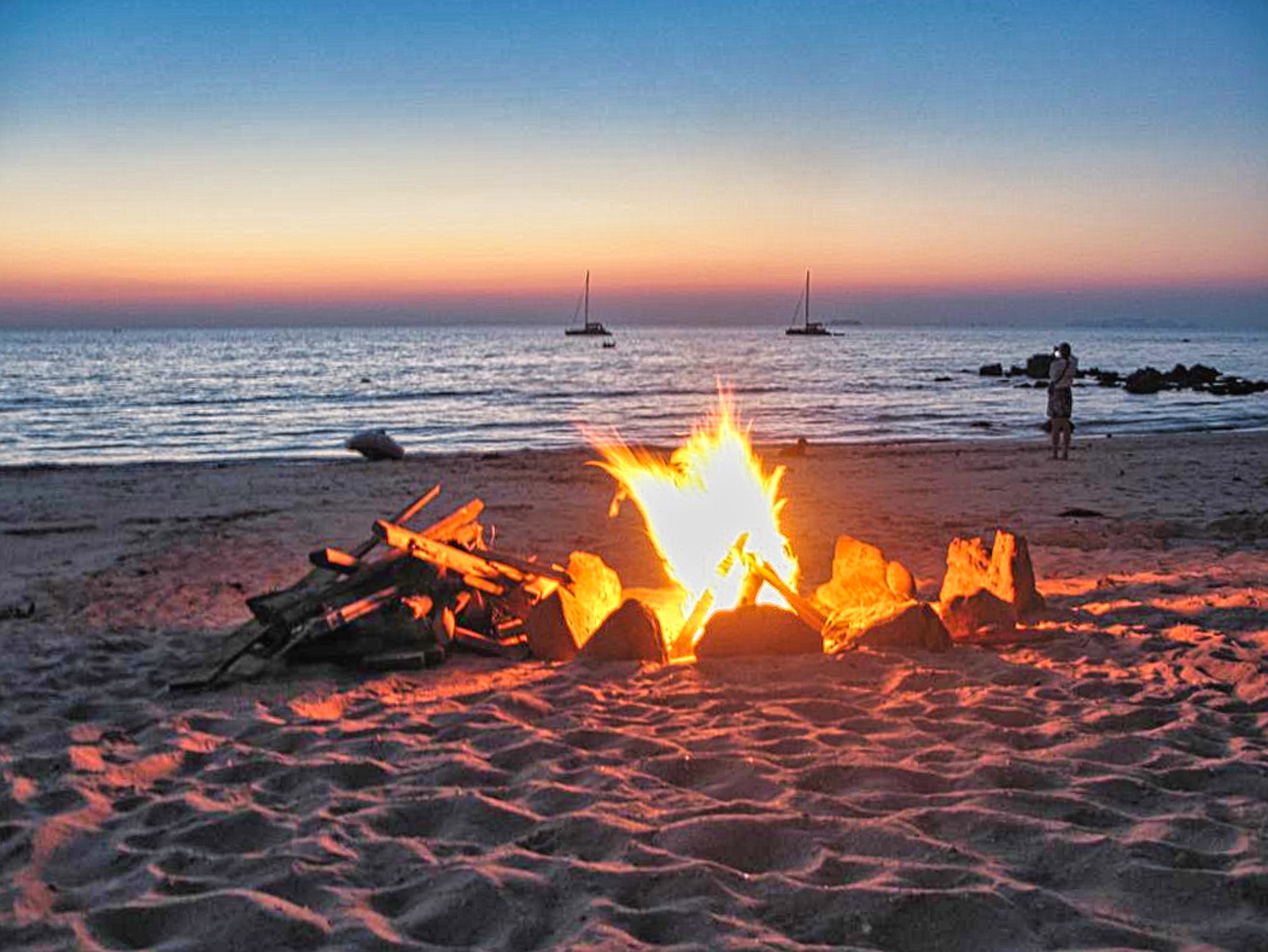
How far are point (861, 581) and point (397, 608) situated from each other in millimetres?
3436

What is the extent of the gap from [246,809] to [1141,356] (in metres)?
106

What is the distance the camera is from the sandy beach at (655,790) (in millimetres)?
3242

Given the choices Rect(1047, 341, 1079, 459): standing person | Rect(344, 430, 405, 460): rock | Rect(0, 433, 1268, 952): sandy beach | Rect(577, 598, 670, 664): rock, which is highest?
Rect(1047, 341, 1079, 459): standing person

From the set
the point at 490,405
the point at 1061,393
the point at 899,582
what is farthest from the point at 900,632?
the point at 490,405

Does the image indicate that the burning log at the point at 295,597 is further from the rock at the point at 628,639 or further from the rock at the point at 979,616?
the rock at the point at 979,616

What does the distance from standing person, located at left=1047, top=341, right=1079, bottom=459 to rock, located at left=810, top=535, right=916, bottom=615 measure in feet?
34.6

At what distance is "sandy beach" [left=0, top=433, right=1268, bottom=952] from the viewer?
3242 mm

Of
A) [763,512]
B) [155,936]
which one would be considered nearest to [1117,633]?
[763,512]

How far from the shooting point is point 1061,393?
1731cm

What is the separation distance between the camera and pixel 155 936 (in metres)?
3.21

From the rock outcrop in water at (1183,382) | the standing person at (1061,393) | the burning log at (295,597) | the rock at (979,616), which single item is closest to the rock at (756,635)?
the rock at (979,616)

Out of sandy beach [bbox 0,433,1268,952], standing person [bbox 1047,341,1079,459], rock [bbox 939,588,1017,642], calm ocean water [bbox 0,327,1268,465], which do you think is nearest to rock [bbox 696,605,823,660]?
sandy beach [bbox 0,433,1268,952]

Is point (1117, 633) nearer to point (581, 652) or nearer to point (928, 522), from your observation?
point (581, 652)

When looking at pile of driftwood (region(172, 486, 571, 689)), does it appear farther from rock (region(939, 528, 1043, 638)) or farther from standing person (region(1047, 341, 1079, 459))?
standing person (region(1047, 341, 1079, 459))
